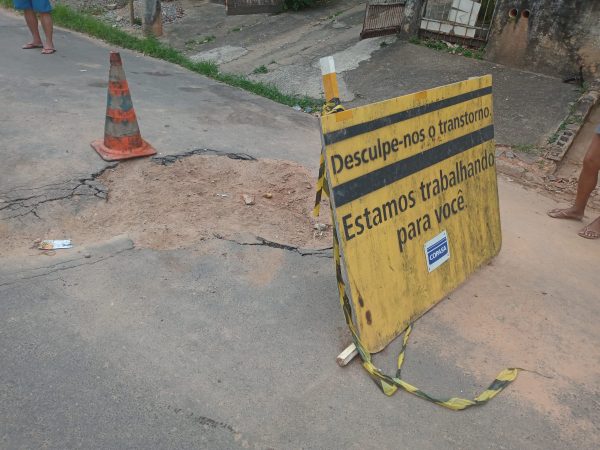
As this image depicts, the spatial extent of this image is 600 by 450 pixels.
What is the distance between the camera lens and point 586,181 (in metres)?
3.90

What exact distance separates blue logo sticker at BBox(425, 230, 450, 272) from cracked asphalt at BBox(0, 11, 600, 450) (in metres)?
0.27

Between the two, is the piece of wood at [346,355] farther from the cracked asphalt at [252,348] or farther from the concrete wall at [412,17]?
the concrete wall at [412,17]

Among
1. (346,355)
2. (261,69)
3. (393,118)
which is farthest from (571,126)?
(346,355)

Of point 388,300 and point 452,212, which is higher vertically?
point 452,212

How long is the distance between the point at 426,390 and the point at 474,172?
1.42m

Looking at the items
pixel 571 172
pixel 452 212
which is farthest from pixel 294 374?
pixel 571 172

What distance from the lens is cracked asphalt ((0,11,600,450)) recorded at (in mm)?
1989

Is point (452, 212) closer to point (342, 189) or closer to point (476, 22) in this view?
point (342, 189)

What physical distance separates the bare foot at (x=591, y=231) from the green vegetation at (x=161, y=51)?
383cm

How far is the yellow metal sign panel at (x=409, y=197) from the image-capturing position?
2250mm

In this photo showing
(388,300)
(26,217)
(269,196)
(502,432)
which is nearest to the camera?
(502,432)

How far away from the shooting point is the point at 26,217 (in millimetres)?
3285

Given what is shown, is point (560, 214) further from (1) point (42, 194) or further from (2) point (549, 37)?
(1) point (42, 194)

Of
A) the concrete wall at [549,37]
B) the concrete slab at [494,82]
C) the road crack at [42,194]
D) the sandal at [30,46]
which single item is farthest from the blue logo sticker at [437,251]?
the sandal at [30,46]
